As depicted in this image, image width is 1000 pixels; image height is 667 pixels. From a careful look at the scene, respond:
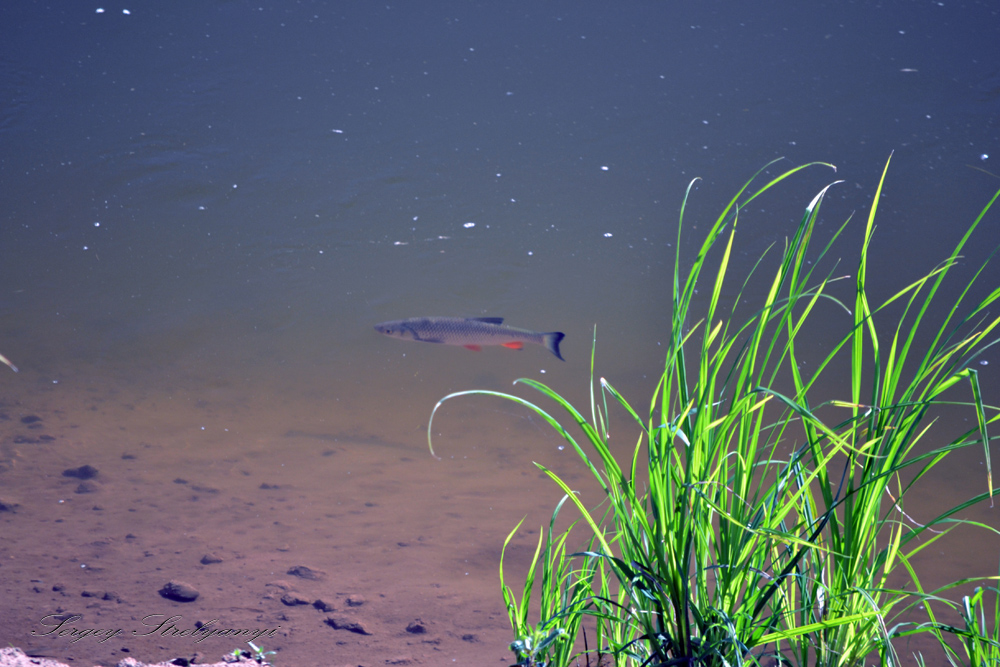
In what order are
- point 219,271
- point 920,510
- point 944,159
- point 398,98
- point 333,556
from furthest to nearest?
point 398,98
point 944,159
point 219,271
point 920,510
point 333,556

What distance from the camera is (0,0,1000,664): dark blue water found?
3.71 meters

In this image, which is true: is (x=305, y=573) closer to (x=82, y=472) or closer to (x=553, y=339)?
(x=82, y=472)

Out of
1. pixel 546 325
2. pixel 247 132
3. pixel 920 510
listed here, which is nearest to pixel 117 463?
pixel 546 325

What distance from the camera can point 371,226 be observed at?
697 centimetres

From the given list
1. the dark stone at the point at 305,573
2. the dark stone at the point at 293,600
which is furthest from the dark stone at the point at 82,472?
the dark stone at the point at 293,600

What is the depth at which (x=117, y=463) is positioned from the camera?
12.7 feet

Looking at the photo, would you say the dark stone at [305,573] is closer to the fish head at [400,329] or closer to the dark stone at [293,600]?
the dark stone at [293,600]

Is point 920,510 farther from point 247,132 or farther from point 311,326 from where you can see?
point 247,132

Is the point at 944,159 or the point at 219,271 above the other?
the point at 944,159

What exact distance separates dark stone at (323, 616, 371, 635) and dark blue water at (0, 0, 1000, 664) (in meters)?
0.04

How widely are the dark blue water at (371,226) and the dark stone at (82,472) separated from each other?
0.09 metres

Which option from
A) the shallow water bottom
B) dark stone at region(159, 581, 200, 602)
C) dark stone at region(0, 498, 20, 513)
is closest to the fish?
the shallow water bottom

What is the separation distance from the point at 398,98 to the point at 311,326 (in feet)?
17.7

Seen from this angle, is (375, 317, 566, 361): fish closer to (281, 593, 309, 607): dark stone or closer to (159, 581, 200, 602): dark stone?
(281, 593, 309, 607): dark stone
